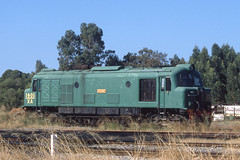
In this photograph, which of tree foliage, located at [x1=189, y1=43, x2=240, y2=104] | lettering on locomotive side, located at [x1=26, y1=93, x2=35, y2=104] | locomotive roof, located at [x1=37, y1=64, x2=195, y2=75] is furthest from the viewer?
tree foliage, located at [x1=189, y1=43, x2=240, y2=104]

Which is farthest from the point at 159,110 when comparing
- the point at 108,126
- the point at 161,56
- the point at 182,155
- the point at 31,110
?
the point at 161,56

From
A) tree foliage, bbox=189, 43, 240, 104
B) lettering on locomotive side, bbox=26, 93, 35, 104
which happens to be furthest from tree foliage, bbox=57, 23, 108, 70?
lettering on locomotive side, bbox=26, 93, 35, 104

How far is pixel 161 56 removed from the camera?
60.6 meters

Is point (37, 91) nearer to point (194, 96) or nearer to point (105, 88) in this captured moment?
point (105, 88)

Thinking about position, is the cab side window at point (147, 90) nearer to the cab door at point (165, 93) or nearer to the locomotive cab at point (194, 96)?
the cab door at point (165, 93)

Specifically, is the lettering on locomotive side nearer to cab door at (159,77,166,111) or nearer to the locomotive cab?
cab door at (159,77,166,111)

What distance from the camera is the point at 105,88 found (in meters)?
19.1

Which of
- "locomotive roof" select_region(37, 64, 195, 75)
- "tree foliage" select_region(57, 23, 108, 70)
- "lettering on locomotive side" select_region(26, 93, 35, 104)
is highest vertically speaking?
"tree foliage" select_region(57, 23, 108, 70)

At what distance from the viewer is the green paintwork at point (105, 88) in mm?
17266

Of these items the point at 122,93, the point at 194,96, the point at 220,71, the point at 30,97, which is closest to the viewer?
the point at 194,96

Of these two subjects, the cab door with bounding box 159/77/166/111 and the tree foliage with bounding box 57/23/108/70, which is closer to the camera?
the cab door with bounding box 159/77/166/111

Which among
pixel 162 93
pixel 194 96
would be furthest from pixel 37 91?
pixel 194 96

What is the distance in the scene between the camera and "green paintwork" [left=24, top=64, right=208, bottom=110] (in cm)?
1727

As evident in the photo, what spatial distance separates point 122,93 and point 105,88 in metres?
1.05
